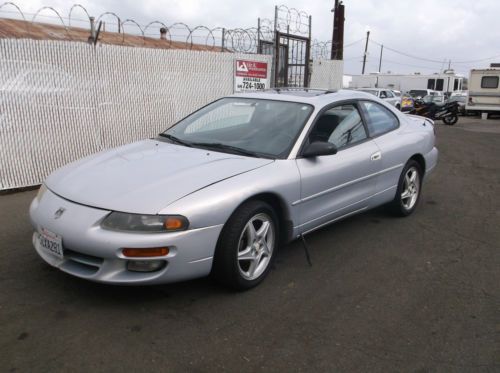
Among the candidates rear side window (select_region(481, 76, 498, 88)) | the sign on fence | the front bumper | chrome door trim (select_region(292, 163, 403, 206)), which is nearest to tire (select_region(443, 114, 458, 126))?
rear side window (select_region(481, 76, 498, 88))

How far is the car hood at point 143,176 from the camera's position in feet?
10.4

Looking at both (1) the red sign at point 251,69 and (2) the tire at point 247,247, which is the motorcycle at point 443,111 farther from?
(2) the tire at point 247,247

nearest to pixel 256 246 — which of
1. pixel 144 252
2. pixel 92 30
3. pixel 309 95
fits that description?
pixel 144 252

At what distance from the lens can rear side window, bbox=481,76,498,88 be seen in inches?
928

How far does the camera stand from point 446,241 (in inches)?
189

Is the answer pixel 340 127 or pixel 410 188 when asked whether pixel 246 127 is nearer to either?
pixel 340 127

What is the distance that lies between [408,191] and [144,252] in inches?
139

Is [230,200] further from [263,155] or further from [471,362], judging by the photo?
[471,362]

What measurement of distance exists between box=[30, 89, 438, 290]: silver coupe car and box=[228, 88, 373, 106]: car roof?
0.07ft

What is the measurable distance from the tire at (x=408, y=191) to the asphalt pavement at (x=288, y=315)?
2.29ft

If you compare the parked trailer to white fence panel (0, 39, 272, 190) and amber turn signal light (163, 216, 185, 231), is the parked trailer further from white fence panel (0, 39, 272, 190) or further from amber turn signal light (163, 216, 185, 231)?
amber turn signal light (163, 216, 185, 231)

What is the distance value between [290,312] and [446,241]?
89.5 inches

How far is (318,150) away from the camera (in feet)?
12.8

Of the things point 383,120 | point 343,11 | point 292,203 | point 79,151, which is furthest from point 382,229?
point 343,11
